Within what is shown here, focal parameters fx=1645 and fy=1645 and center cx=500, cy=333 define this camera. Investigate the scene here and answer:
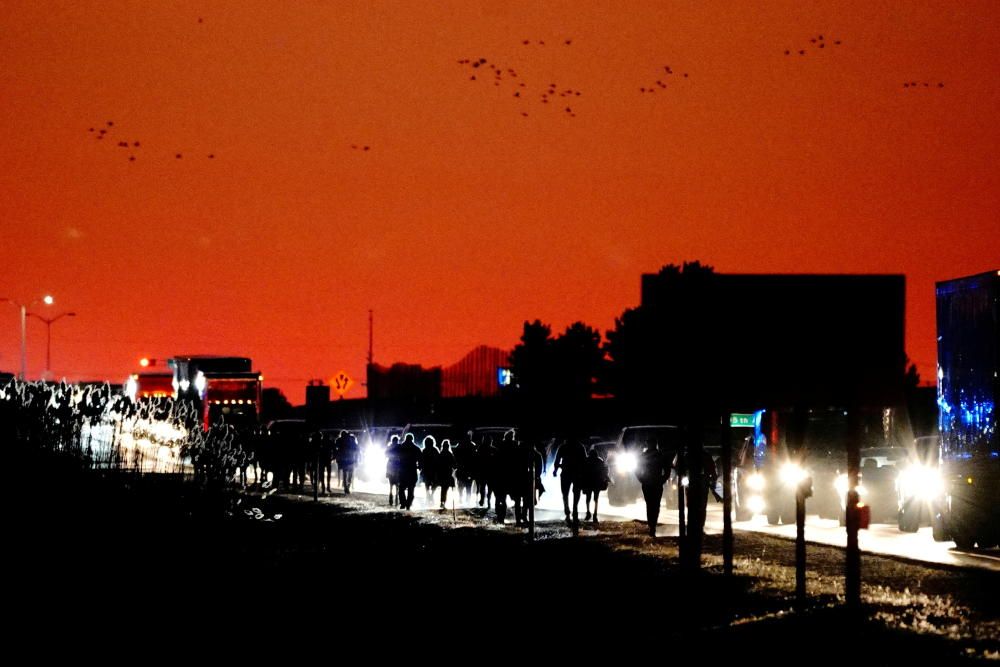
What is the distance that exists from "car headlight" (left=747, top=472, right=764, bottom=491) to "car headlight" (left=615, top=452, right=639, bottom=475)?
575cm

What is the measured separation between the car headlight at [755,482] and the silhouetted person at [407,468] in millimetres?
6505

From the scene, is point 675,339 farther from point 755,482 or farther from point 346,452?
point 346,452

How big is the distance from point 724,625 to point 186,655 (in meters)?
4.31

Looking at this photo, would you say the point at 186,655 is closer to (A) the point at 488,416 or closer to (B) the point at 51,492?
(B) the point at 51,492

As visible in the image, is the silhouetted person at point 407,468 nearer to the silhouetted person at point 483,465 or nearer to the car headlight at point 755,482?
the silhouetted person at point 483,465

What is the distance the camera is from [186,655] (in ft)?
41.0

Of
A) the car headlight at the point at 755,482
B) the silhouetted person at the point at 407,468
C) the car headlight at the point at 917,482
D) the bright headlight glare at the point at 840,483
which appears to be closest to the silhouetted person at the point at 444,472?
the silhouetted person at the point at 407,468

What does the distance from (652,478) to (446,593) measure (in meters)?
8.22

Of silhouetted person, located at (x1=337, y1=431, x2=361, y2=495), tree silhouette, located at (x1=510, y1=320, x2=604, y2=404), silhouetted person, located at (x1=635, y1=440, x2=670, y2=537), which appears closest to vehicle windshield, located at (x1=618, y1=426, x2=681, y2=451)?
silhouetted person, located at (x1=337, y1=431, x2=361, y2=495)

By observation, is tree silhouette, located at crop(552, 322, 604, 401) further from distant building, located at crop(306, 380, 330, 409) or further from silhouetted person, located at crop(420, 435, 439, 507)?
silhouetted person, located at crop(420, 435, 439, 507)

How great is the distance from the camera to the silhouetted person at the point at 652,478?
24.2 meters

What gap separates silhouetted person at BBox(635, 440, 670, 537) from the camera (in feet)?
79.3

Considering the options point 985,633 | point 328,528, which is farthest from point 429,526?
point 985,633

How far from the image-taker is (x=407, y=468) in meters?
31.4
